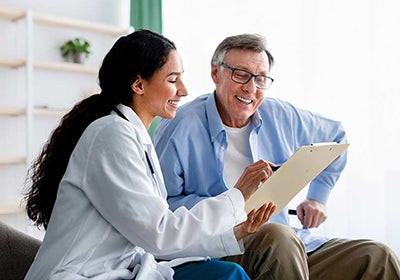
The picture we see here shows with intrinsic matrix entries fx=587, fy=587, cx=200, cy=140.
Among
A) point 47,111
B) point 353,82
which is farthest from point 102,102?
point 47,111

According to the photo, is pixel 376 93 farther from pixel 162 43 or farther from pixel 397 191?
pixel 162 43

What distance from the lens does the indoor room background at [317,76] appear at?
9.20 feet

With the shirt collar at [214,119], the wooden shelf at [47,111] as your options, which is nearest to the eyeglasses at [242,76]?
the shirt collar at [214,119]

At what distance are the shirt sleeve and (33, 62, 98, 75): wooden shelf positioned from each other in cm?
281

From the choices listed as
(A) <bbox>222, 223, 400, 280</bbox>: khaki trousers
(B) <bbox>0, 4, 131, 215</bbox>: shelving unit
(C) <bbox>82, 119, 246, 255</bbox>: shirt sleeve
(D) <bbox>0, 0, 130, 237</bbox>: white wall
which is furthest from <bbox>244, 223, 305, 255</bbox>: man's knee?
(D) <bbox>0, 0, 130, 237</bbox>: white wall

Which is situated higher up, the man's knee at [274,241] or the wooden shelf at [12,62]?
the wooden shelf at [12,62]

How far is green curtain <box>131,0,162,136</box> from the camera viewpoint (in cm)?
425

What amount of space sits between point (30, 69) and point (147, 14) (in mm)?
972

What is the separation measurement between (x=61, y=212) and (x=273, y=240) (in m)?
0.65

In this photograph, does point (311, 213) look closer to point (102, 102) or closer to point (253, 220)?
point (253, 220)

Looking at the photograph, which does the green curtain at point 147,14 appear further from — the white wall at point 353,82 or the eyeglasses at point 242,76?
the eyeglasses at point 242,76

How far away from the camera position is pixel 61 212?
1.33 meters

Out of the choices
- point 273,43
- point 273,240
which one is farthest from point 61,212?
point 273,43

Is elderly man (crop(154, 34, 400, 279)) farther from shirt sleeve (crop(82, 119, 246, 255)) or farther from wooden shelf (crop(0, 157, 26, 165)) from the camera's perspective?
wooden shelf (crop(0, 157, 26, 165))
